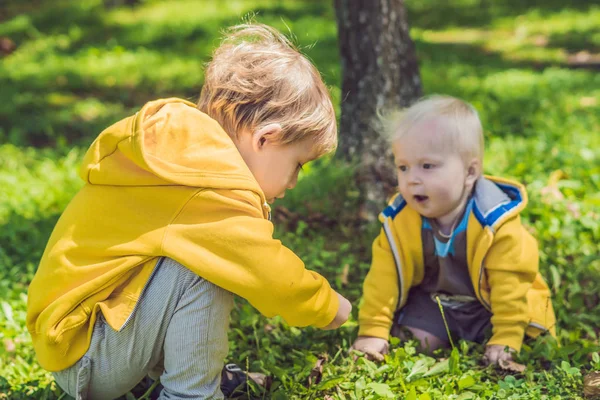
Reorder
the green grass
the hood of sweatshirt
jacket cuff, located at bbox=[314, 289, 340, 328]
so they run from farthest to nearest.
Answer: the green grass, jacket cuff, located at bbox=[314, 289, 340, 328], the hood of sweatshirt

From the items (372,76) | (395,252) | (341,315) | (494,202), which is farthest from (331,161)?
(341,315)

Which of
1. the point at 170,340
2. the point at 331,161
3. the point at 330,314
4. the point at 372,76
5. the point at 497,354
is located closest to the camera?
the point at 170,340

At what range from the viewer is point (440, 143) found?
2605 mm

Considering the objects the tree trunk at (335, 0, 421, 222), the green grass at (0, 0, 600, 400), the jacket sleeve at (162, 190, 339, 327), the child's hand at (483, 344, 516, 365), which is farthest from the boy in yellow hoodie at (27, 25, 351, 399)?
the tree trunk at (335, 0, 421, 222)

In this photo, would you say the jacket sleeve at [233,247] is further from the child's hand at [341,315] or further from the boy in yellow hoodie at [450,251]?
Result: the boy in yellow hoodie at [450,251]

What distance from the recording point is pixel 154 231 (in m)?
2.00

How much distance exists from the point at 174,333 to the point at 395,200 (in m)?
1.14

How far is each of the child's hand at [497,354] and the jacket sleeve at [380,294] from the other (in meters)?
0.38

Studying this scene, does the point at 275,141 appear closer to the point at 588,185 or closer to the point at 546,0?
the point at 588,185

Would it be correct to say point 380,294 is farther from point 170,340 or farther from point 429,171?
point 170,340

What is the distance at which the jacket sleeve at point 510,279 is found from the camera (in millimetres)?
2561

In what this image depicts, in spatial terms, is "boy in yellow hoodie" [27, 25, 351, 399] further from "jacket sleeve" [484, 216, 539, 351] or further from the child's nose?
"jacket sleeve" [484, 216, 539, 351]

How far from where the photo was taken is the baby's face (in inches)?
102

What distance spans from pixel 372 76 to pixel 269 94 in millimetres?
1817
